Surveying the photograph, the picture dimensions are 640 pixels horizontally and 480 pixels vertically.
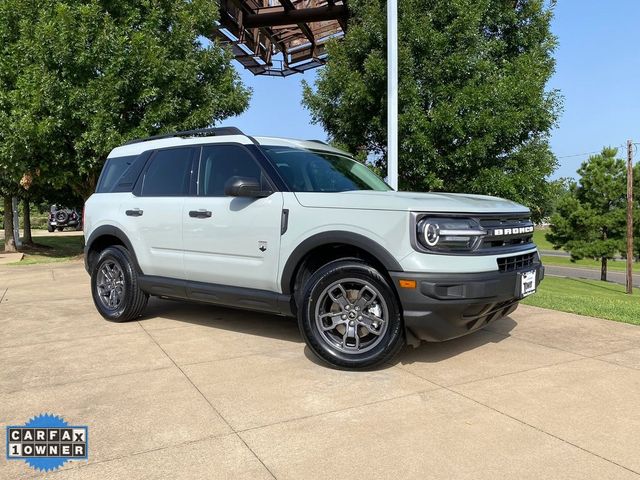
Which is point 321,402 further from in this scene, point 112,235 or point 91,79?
point 91,79

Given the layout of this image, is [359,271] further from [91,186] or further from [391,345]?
[91,186]

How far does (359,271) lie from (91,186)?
521 inches

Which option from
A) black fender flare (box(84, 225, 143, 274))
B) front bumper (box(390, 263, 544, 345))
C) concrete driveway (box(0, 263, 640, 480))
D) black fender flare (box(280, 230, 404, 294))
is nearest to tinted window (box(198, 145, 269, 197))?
black fender flare (box(280, 230, 404, 294))

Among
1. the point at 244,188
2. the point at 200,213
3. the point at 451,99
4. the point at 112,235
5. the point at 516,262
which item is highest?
the point at 451,99

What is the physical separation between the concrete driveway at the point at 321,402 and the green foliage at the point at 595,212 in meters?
30.7

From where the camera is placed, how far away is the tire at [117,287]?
18.5ft

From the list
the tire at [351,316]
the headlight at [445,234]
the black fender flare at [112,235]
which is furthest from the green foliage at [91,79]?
the headlight at [445,234]

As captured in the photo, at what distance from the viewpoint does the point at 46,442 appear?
2951mm

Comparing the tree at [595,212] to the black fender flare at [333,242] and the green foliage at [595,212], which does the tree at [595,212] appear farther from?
the black fender flare at [333,242]

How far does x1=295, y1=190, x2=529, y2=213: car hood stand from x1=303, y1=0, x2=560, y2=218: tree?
6948mm

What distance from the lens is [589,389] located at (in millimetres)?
3646

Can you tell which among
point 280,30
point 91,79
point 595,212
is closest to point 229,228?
point 91,79

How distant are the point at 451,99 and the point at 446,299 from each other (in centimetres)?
858

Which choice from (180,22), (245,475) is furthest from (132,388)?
(180,22)
